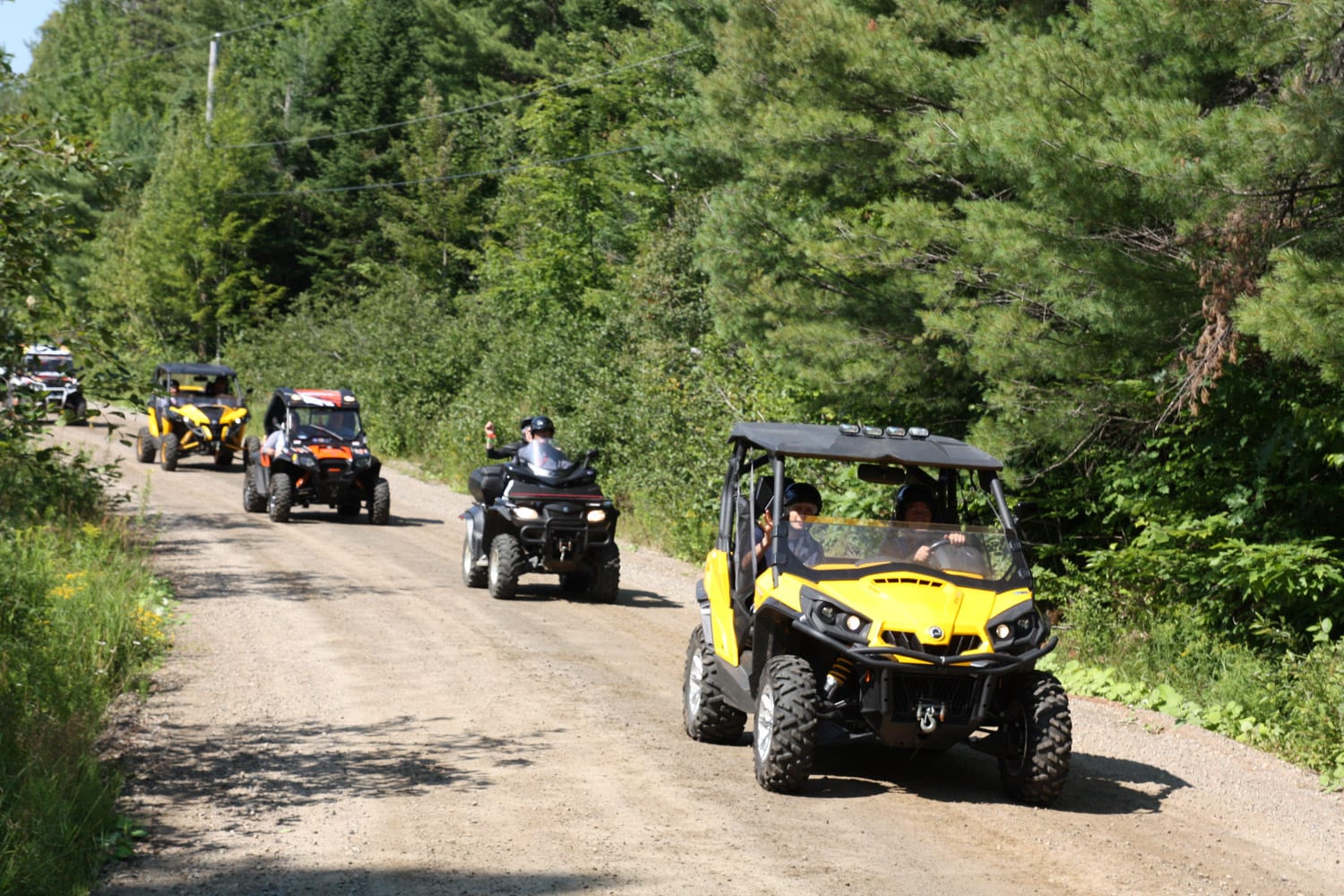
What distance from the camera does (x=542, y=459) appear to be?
1614 centimetres

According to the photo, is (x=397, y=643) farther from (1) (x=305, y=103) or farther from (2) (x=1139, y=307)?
(1) (x=305, y=103)

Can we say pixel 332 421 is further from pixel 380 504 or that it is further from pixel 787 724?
pixel 787 724

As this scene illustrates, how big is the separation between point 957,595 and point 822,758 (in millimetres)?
1700

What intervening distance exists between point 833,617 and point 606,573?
8.27 metres

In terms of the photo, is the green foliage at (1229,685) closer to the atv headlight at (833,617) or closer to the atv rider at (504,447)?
the atv headlight at (833,617)

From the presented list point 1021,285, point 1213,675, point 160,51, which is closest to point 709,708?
point 1213,675

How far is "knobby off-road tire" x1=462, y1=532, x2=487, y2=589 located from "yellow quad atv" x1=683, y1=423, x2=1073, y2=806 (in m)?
7.54

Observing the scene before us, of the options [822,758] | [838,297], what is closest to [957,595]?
[822,758]

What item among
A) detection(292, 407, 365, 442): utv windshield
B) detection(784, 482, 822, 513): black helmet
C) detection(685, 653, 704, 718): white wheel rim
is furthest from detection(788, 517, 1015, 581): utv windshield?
detection(292, 407, 365, 442): utv windshield

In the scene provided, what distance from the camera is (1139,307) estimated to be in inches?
427

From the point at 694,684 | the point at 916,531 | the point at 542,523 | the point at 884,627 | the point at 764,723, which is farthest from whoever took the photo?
the point at 542,523

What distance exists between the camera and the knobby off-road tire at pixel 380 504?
22.7 m

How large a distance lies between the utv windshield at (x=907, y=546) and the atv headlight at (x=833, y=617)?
18.1 inches

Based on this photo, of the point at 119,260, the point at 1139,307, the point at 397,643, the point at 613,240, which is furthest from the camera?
the point at 119,260
